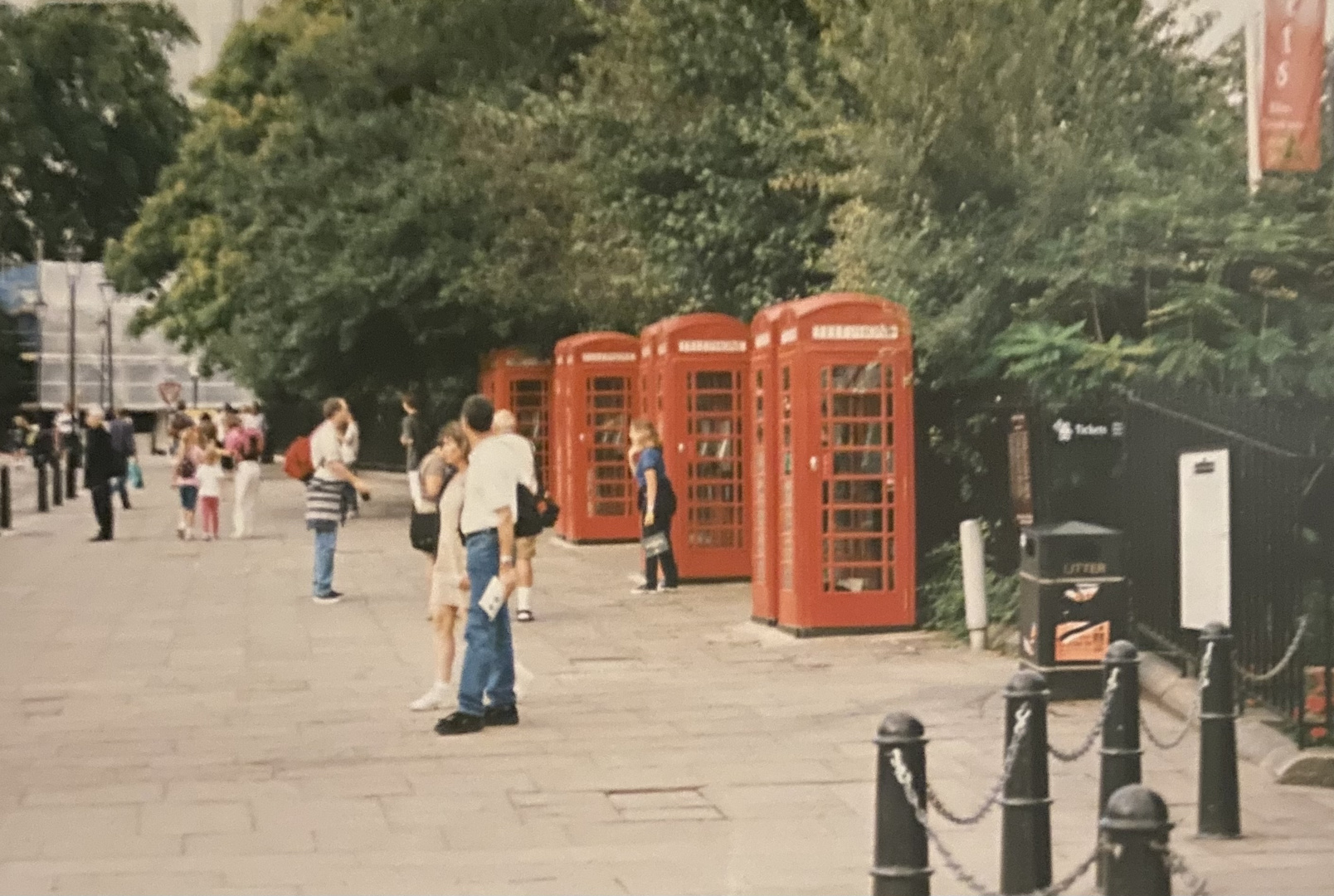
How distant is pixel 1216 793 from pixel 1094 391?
19.8 ft

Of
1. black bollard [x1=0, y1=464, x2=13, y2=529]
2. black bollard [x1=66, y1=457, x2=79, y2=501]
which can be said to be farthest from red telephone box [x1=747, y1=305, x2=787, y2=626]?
black bollard [x1=66, y1=457, x2=79, y2=501]

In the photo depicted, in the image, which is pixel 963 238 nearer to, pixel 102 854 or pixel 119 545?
pixel 102 854

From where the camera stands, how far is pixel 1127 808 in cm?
466

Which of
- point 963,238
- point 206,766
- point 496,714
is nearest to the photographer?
point 206,766

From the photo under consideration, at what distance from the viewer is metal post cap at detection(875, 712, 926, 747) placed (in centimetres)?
612

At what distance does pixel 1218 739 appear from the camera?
26.5ft

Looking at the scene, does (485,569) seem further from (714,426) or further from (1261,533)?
(714,426)

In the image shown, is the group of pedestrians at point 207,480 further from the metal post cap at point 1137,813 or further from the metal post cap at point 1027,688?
the metal post cap at point 1137,813

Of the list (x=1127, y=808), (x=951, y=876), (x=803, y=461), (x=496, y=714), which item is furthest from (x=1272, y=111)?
(x=1127, y=808)

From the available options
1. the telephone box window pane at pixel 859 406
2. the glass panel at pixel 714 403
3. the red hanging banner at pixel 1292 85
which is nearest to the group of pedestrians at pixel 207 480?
the glass panel at pixel 714 403

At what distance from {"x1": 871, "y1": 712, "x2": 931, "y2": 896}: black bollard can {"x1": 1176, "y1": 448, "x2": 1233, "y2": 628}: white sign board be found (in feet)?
15.3

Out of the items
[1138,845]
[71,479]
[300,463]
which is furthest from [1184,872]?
[71,479]

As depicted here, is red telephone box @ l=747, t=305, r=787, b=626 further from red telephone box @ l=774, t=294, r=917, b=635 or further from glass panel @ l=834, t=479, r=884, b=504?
glass panel @ l=834, t=479, r=884, b=504

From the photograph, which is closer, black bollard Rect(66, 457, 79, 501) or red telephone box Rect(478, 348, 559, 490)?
red telephone box Rect(478, 348, 559, 490)
